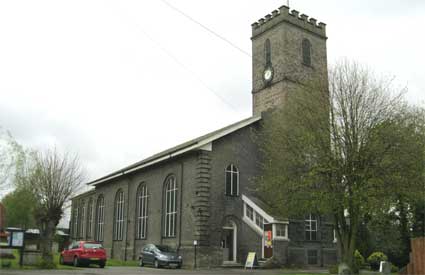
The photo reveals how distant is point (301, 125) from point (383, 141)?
161 inches

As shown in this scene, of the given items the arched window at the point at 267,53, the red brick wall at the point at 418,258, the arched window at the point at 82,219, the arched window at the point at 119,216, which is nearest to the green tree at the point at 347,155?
the red brick wall at the point at 418,258

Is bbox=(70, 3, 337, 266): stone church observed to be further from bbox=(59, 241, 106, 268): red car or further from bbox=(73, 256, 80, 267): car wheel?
bbox=(73, 256, 80, 267): car wheel

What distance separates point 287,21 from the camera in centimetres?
3881

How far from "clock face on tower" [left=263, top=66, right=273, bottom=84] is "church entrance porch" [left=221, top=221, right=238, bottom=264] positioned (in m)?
12.1

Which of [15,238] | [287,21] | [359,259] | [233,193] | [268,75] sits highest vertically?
[287,21]

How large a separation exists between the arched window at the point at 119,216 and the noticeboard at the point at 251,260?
1658cm

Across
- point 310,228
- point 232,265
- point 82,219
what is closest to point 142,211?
point 232,265

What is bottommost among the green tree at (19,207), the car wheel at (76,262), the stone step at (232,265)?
the stone step at (232,265)

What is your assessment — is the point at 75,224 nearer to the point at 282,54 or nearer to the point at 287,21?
the point at 282,54

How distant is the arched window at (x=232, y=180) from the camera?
1348 inches

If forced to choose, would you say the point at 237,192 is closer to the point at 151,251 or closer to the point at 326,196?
the point at 151,251

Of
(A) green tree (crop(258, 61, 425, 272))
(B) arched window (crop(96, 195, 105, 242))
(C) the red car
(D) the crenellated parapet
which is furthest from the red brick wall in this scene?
(B) arched window (crop(96, 195, 105, 242))

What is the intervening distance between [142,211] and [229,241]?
391 inches

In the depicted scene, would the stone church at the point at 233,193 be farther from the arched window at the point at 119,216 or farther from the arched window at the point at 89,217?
the arched window at the point at 89,217
